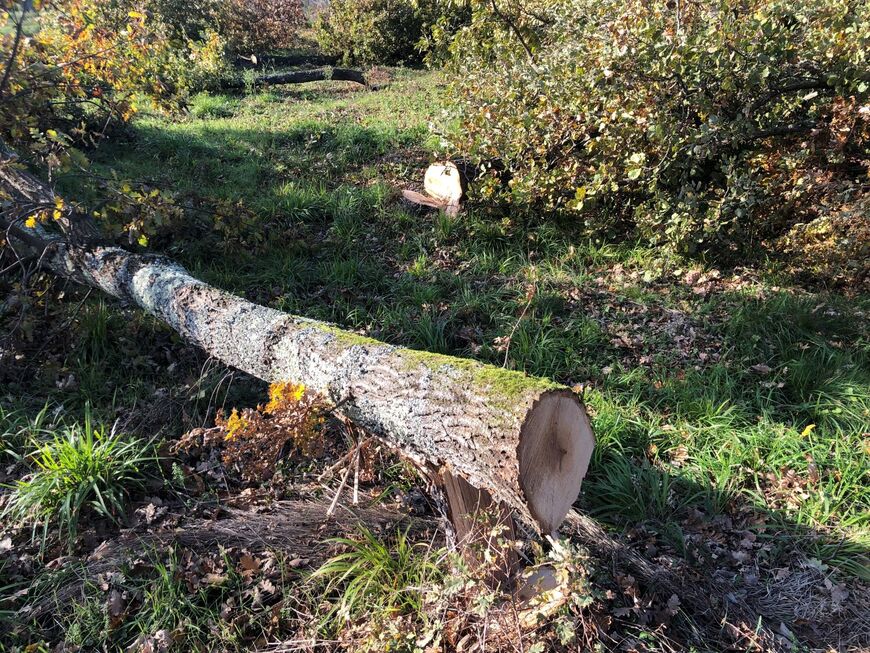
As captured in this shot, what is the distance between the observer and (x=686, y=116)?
172 inches

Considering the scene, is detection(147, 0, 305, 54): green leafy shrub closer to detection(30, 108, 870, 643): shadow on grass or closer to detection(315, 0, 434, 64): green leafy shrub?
detection(315, 0, 434, 64): green leafy shrub

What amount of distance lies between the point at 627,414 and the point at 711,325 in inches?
49.5

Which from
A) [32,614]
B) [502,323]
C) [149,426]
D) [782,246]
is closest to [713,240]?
[782,246]

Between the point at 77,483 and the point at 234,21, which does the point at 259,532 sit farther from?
the point at 234,21

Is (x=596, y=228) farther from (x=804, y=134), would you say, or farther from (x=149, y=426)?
(x=149, y=426)

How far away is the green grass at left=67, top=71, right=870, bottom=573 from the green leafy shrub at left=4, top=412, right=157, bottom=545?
1.28 metres

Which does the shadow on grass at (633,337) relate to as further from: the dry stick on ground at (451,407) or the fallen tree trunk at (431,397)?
the fallen tree trunk at (431,397)

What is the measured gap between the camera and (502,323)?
414 centimetres

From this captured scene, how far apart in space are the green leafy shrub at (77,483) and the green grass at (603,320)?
50.3 inches

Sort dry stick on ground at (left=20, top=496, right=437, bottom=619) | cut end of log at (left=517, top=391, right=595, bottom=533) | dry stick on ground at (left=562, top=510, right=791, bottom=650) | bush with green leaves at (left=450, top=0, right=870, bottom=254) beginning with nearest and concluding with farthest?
cut end of log at (left=517, top=391, right=595, bottom=533), dry stick on ground at (left=562, top=510, right=791, bottom=650), dry stick on ground at (left=20, top=496, right=437, bottom=619), bush with green leaves at (left=450, top=0, right=870, bottom=254)

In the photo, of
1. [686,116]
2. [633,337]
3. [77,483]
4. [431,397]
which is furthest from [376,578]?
[686,116]

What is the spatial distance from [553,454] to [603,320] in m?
2.42

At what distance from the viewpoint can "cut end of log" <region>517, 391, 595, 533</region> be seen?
1918 millimetres

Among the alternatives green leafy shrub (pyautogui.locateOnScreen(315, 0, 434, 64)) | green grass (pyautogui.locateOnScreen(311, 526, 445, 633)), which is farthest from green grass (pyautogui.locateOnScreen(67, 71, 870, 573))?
green leafy shrub (pyautogui.locateOnScreen(315, 0, 434, 64))
